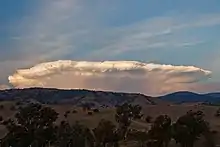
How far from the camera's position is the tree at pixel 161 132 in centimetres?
7525

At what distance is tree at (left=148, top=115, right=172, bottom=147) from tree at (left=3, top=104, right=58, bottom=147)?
19115mm

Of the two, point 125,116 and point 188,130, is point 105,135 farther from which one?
point 125,116

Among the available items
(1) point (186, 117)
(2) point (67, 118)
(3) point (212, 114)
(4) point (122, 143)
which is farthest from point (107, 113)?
(1) point (186, 117)

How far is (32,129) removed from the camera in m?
82.8

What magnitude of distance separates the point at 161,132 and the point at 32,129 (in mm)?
23522

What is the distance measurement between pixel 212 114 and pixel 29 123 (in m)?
76.6

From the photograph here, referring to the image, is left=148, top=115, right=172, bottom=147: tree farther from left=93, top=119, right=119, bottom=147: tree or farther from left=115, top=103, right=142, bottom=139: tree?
left=115, top=103, right=142, bottom=139: tree

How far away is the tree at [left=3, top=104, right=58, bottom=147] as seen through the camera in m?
80.8

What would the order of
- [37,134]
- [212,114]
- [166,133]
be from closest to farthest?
[166,133] → [37,134] → [212,114]

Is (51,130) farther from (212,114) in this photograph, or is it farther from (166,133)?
(212,114)

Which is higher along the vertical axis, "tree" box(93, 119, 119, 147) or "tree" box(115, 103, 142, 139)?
"tree" box(115, 103, 142, 139)

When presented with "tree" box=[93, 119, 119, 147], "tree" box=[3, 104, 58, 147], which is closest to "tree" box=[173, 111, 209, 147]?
"tree" box=[93, 119, 119, 147]

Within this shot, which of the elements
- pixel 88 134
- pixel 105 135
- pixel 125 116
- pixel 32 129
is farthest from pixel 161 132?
pixel 125 116

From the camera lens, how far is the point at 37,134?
81.1 m
